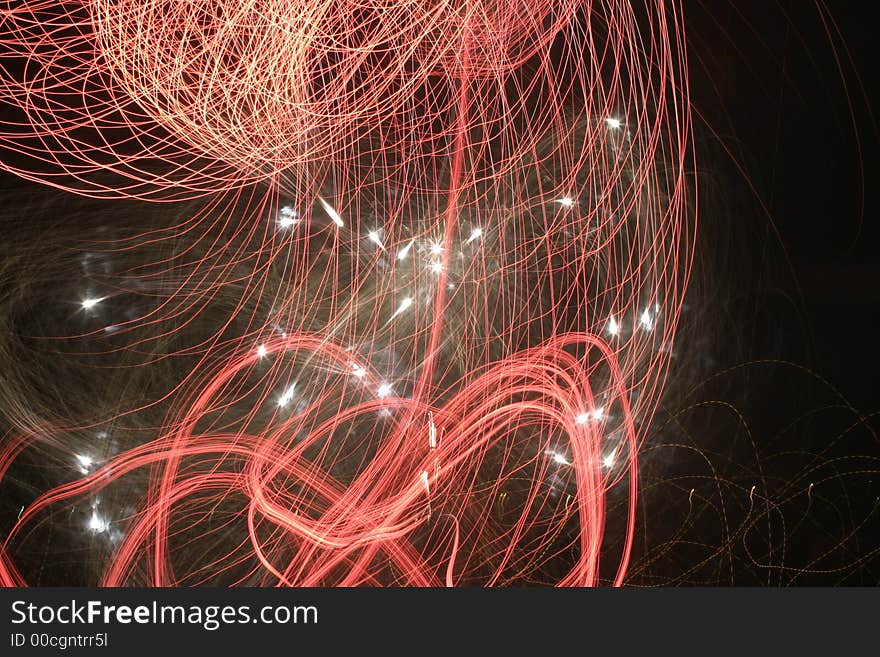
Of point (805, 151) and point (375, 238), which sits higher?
point (805, 151)

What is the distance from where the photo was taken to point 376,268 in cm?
209

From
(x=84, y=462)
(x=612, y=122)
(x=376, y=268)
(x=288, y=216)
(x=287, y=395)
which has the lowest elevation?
(x=84, y=462)

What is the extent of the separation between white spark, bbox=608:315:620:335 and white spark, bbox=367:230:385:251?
758mm

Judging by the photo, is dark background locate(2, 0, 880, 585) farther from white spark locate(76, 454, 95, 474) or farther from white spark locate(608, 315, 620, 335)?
white spark locate(76, 454, 95, 474)

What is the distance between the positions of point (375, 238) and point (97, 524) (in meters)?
1.22

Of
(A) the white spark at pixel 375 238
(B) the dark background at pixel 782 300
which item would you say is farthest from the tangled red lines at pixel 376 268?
(B) the dark background at pixel 782 300

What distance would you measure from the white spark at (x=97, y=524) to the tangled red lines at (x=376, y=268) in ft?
0.05

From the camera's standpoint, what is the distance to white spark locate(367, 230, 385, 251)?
209 cm

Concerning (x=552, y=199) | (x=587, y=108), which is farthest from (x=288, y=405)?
(x=587, y=108)

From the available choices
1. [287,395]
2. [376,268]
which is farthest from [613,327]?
[287,395]

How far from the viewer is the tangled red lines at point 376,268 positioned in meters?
2.03

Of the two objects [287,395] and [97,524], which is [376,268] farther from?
[97,524]

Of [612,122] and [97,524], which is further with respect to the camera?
[612,122]

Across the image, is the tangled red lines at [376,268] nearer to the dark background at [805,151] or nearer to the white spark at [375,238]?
the white spark at [375,238]
